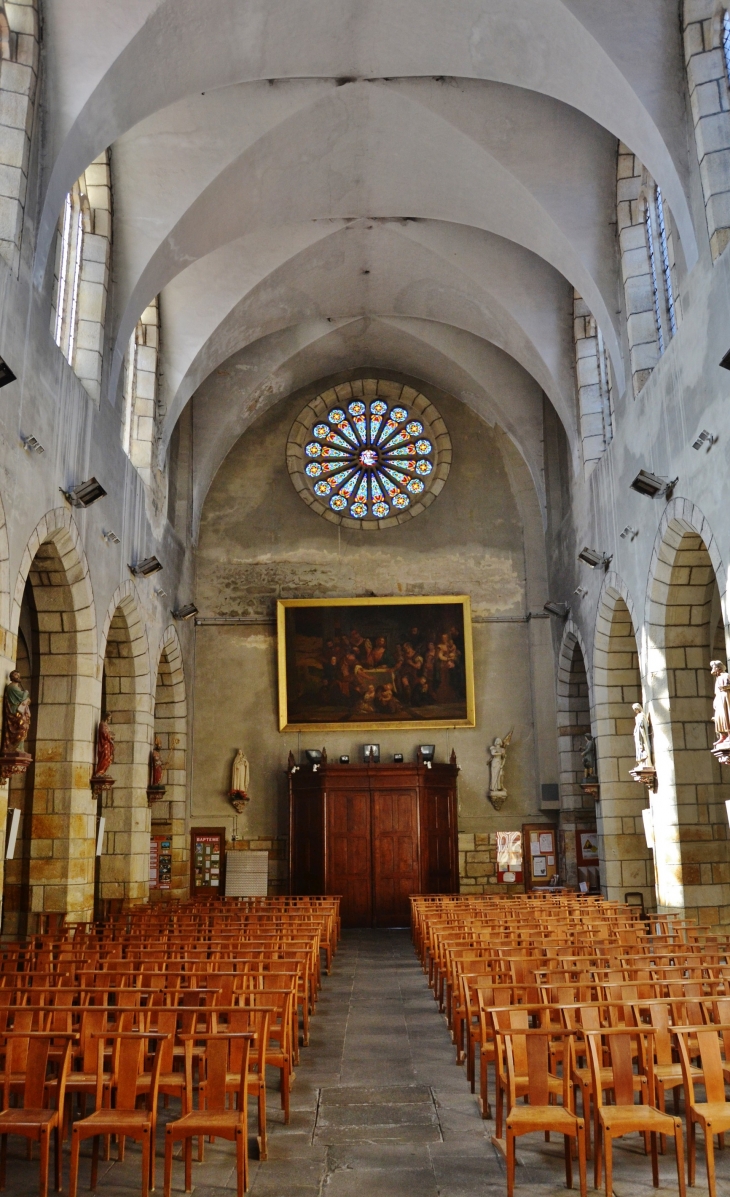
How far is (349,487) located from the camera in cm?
2283

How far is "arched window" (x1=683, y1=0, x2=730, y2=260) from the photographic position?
11031 mm

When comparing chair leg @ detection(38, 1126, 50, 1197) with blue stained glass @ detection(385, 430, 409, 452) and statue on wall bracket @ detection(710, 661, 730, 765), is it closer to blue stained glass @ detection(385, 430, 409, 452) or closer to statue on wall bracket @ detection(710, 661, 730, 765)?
statue on wall bracket @ detection(710, 661, 730, 765)

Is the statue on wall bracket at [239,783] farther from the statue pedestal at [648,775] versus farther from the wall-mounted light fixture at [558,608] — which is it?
the statue pedestal at [648,775]

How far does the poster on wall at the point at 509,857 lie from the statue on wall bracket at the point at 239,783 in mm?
5195

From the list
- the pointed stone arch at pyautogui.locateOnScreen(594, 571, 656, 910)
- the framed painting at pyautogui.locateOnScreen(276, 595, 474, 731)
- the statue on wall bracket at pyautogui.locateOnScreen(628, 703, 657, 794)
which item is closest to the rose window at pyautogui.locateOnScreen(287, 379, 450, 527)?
the framed painting at pyautogui.locateOnScreen(276, 595, 474, 731)

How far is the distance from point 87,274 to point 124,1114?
1129 cm

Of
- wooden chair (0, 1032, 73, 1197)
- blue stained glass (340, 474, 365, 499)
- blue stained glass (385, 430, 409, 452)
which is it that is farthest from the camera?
blue stained glass (385, 430, 409, 452)

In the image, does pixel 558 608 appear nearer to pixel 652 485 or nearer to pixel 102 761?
pixel 652 485

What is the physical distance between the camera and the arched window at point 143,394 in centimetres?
1691

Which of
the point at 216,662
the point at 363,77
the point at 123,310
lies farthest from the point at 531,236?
the point at 216,662

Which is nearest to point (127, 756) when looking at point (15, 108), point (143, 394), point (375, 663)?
point (143, 394)

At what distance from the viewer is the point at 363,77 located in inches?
538

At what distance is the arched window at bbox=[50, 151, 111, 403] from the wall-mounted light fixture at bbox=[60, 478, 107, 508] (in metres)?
1.85

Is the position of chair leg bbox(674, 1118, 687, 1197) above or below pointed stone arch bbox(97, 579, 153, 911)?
below
